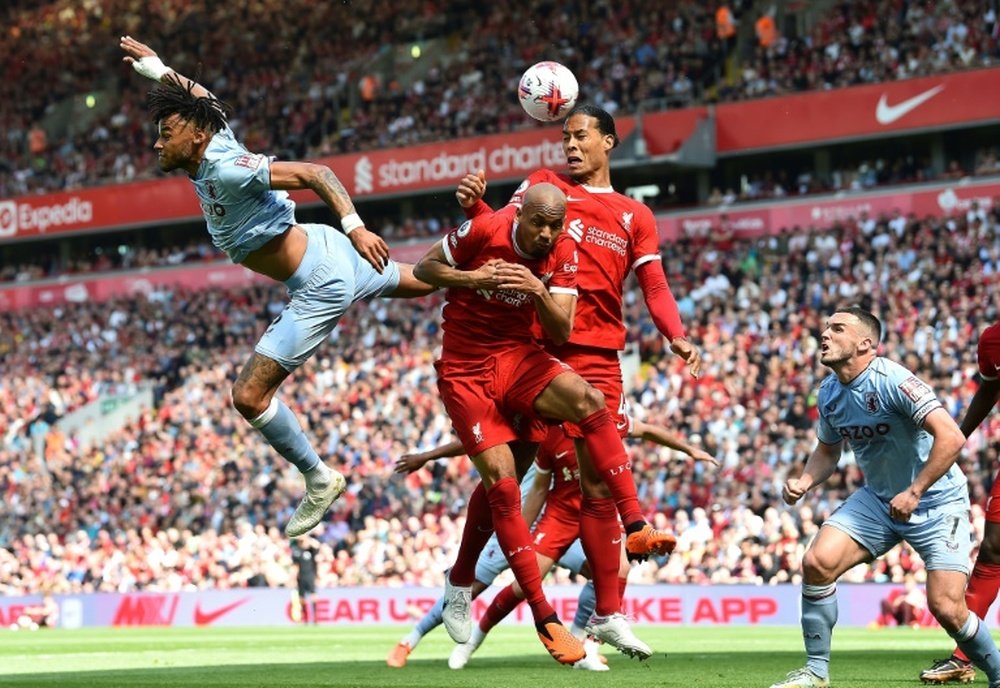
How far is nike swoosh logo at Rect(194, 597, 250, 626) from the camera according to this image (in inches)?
1075

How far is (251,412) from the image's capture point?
429 inches

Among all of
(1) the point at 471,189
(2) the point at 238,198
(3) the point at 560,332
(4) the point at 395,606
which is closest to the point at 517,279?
(3) the point at 560,332

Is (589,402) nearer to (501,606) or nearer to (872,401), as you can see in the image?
(872,401)

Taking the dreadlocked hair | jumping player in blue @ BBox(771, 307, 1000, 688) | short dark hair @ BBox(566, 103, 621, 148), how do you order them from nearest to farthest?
jumping player in blue @ BBox(771, 307, 1000, 688), the dreadlocked hair, short dark hair @ BBox(566, 103, 621, 148)

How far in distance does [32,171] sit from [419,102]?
1395 cm

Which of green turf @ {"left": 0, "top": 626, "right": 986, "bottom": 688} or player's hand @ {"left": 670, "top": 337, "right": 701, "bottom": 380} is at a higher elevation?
player's hand @ {"left": 670, "top": 337, "right": 701, "bottom": 380}

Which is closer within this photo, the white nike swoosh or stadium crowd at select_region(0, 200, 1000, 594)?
stadium crowd at select_region(0, 200, 1000, 594)

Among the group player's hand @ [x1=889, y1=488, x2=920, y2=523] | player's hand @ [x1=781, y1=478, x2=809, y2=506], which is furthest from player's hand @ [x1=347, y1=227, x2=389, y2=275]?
player's hand @ [x1=889, y1=488, x2=920, y2=523]

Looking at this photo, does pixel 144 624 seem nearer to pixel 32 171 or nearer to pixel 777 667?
pixel 777 667

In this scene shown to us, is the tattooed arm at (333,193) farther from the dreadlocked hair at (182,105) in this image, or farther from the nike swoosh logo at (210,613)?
the nike swoosh logo at (210,613)

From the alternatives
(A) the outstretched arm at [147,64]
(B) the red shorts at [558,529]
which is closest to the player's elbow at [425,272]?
(A) the outstretched arm at [147,64]

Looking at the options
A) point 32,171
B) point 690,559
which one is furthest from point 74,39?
point 690,559

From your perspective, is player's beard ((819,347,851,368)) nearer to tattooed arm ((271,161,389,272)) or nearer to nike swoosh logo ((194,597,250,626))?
tattooed arm ((271,161,389,272))

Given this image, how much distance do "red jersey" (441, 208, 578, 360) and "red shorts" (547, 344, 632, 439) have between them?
69 cm
